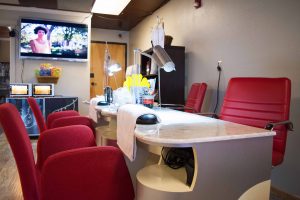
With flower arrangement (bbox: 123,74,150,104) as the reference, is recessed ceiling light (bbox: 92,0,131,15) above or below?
above

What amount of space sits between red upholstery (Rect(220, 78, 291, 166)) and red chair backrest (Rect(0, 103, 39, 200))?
1.41 m

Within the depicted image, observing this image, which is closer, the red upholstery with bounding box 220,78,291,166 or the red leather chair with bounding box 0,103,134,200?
the red leather chair with bounding box 0,103,134,200

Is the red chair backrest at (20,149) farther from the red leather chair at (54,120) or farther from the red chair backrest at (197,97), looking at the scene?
the red chair backrest at (197,97)

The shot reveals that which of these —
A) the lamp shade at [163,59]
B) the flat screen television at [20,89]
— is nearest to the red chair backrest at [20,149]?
the lamp shade at [163,59]

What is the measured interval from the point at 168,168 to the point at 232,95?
1.01 meters

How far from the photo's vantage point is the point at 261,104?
1.87m

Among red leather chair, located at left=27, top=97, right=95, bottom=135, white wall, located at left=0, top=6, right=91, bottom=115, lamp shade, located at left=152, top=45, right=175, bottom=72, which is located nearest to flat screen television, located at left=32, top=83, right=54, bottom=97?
white wall, located at left=0, top=6, right=91, bottom=115

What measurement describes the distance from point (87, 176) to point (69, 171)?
0.26 feet

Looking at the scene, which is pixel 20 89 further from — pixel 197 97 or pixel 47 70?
pixel 197 97

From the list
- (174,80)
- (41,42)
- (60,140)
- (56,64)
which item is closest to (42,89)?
(56,64)

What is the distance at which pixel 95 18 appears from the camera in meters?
5.56

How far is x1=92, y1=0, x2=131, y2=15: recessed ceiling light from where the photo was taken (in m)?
4.48

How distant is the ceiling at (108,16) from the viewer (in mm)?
4473

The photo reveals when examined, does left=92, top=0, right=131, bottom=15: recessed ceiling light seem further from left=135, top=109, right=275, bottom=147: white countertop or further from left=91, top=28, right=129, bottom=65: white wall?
left=135, top=109, right=275, bottom=147: white countertop
